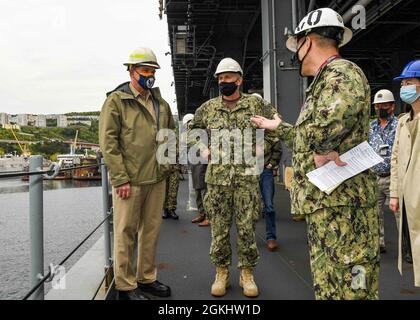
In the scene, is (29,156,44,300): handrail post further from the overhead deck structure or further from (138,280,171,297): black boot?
the overhead deck structure

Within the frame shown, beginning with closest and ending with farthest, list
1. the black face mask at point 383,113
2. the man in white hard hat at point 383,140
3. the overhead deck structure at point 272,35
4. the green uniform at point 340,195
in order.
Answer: the green uniform at point 340,195 < the man in white hard hat at point 383,140 < the black face mask at point 383,113 < the overhead deck structure at point 272,35

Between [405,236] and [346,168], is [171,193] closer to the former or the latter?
[405,236]

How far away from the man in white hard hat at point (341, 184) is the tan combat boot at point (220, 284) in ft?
4.08

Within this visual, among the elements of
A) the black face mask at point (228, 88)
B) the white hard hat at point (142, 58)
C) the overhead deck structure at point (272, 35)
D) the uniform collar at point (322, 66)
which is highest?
the overhead deck structure at point (272, 35)

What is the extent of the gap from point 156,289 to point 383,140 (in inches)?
109

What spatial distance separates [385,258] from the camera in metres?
3.72

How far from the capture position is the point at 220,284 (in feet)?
9.28

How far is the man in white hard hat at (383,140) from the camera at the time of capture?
12.7 ft

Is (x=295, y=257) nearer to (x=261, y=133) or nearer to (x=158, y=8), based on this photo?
(x=261, y=133)

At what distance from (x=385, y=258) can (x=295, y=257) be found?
888mm

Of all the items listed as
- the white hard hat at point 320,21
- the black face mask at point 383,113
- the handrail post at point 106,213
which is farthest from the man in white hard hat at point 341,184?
the black face mask at point 383,113

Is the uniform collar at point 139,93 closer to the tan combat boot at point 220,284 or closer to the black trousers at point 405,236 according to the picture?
the tan combat boot at point 220,284
